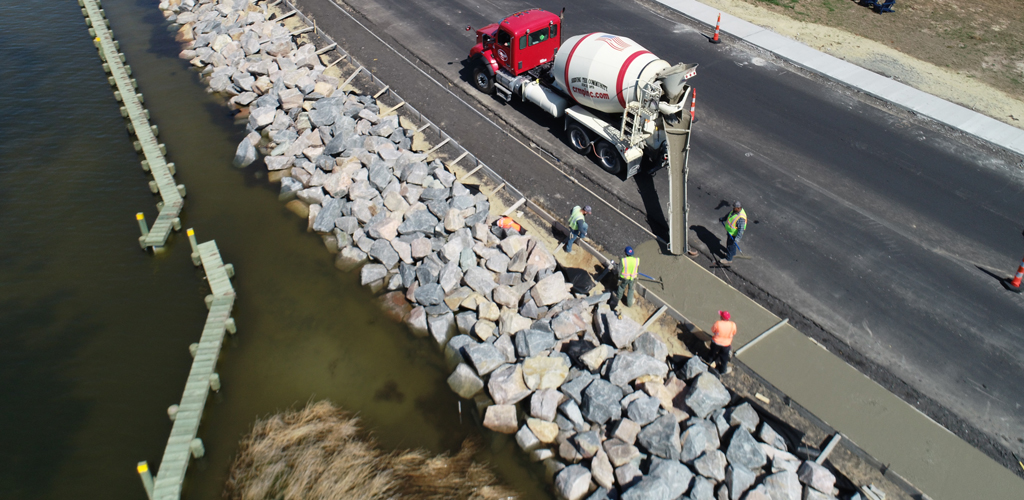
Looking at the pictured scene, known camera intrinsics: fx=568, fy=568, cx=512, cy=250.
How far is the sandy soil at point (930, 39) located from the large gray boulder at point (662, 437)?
16780mm

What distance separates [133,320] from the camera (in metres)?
13.5

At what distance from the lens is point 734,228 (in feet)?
43.1

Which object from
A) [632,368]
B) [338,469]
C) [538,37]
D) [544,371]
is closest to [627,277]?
[632,368]

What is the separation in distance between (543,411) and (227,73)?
18.5 metres

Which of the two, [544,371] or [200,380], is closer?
[544,371]

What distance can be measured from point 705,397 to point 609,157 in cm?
755

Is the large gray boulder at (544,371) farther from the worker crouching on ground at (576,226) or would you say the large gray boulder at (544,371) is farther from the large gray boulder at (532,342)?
the worker crouching on ground at (576,226)

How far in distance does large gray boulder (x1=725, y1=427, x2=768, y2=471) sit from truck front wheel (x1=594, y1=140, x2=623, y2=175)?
8.05 metres

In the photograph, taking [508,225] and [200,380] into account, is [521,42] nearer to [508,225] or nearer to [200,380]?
[508,225]

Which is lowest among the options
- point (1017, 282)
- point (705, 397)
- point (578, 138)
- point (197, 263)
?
point (197, 263)

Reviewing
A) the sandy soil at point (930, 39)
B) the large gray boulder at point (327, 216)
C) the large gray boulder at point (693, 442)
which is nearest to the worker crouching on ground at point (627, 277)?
the large gray boulder at point (693, 442)

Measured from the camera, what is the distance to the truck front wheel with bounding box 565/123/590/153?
53.7ft

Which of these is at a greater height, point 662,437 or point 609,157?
point 609,157

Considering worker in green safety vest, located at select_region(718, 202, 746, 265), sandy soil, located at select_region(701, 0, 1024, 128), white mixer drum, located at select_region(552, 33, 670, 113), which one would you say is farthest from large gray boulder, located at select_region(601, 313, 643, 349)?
sandy soil, located at select_region(701, 0, 1024, 128)
